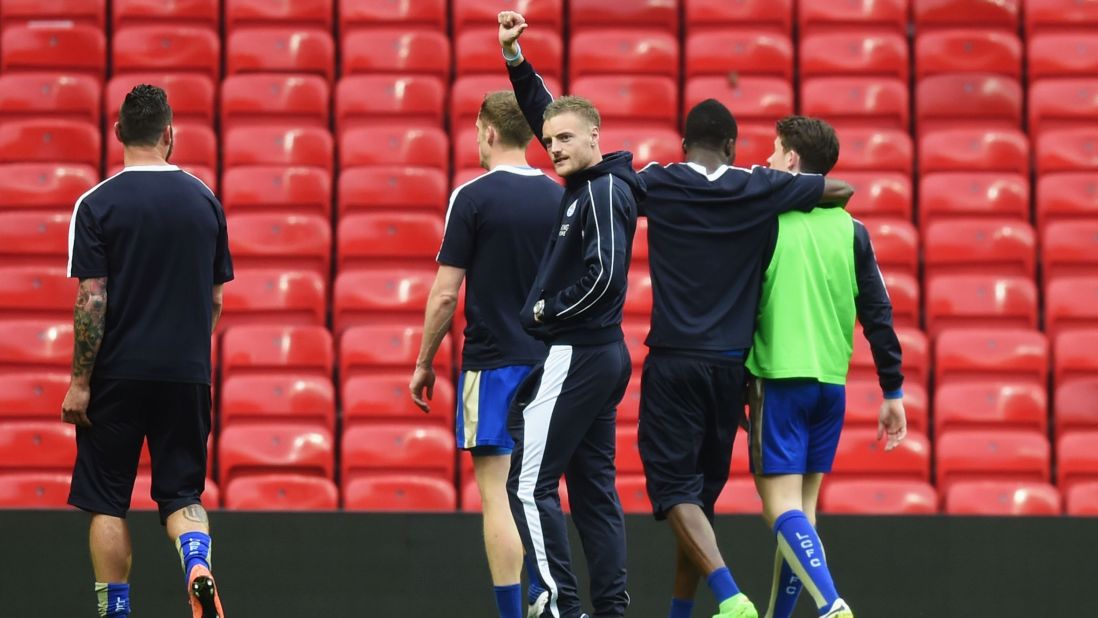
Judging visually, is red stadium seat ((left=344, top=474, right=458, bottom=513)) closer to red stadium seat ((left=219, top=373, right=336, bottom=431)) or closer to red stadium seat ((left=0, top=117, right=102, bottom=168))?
red stadium seat ((left=219, top=373, right=336, bottom=431))

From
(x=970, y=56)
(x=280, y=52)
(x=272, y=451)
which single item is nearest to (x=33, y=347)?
(x=272, y=451)

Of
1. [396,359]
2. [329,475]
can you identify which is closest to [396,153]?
[396,359]

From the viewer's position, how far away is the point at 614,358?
16.1 ft

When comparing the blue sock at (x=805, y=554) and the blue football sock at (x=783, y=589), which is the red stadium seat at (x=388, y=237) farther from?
the blue sock at (x=805, y=554)

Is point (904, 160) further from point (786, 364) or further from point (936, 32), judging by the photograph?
point (786, 364)

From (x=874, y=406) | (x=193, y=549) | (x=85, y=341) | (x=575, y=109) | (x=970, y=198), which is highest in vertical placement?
(x=575, y=109)

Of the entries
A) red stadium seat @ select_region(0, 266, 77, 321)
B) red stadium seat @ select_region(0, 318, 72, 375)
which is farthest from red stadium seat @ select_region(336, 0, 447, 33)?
red stadium seat @ select_region(0, 318, 72, 375)

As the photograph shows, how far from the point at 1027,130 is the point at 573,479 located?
5.00 meters

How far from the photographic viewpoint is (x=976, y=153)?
8.44m

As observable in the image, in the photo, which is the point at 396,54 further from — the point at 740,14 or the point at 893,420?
the point at 893,420

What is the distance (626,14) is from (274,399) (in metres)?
3.45

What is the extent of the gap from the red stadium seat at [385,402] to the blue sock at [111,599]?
7.00ft

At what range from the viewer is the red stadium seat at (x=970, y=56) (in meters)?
8.94

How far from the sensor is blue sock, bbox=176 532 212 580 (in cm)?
512
